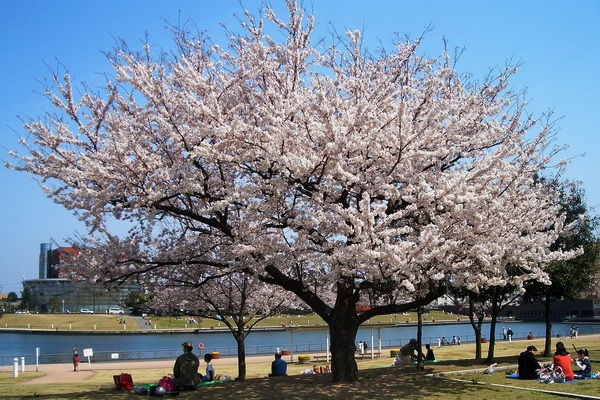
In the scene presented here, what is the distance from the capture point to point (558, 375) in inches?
563

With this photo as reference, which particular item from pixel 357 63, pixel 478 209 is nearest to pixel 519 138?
pixel 478 209

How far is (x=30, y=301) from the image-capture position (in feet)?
431

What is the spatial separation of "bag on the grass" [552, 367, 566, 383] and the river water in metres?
21.2

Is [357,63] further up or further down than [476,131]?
further up

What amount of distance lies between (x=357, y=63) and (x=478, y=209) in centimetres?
468

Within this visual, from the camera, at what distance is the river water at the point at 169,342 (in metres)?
40.8

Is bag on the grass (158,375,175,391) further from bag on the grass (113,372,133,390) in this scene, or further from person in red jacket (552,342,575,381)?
person in red jacket (552,342,575,381)

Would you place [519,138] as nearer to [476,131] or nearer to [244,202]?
[476,131]

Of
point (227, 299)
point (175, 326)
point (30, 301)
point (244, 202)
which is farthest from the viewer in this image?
point (30, 301)

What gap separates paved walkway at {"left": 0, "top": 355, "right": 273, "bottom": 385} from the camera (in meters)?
26.8

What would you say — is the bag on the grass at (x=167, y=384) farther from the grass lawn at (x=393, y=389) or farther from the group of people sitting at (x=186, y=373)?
the grass lawn at (x=393, y=389)

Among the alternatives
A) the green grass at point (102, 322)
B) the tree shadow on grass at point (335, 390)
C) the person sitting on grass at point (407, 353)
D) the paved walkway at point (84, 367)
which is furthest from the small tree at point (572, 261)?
the green grass at point (102, 322)

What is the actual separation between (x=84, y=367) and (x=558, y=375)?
2693cm

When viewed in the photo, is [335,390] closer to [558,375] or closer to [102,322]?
[558,375]
